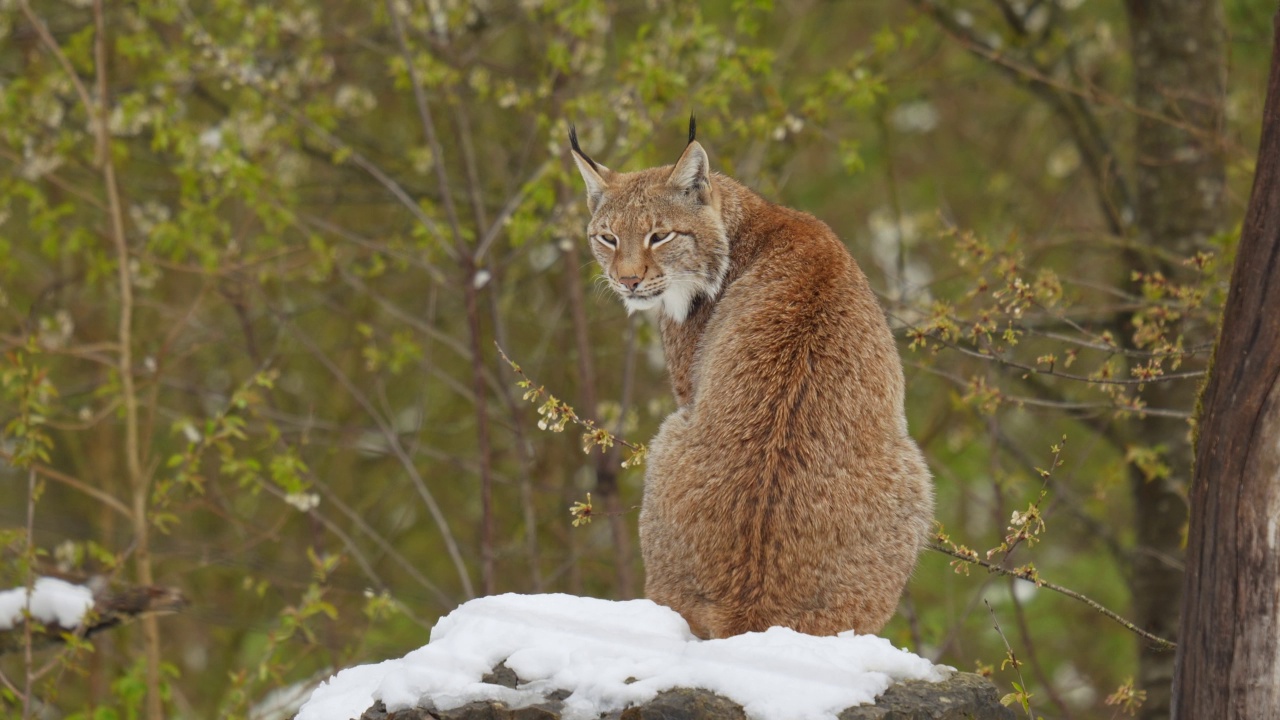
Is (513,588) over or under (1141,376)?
under

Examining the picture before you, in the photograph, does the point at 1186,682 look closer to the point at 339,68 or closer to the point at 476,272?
the point at 476,272

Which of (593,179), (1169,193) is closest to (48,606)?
(593,179)

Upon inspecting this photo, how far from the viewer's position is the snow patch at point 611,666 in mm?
4555

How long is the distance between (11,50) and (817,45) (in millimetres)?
8729

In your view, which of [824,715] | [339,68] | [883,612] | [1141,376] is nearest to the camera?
[824,715]

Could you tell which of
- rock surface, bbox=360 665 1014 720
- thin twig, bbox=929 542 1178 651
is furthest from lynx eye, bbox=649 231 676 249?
rock surface, bbox=360 665 1014 720

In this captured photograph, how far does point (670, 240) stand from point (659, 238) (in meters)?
0.06

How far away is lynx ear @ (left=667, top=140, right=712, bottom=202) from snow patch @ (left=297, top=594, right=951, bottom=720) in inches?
96.7

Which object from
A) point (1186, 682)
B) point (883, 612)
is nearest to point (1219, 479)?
point (1186, 682)

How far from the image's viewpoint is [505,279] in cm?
1300

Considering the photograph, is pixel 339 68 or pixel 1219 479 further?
pixel 339 68

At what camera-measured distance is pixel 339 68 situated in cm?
1237

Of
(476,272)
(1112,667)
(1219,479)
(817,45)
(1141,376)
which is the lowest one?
(1112,667)

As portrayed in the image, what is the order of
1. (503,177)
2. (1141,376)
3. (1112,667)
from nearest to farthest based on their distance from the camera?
(1141,376), (503,177), (1112,667)
